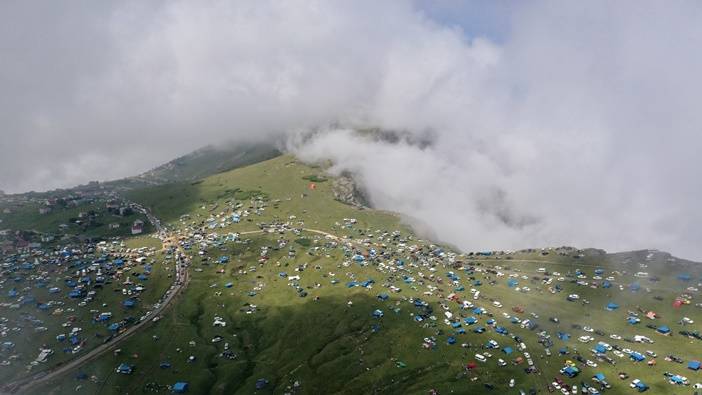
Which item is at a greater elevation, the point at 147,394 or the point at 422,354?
the point at 422,354

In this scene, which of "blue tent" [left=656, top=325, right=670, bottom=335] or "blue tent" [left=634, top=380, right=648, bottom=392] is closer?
"blue tent" [left=634, top=380, right=648, bottom=392]

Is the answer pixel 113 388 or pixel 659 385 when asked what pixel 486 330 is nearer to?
pixel 659 385

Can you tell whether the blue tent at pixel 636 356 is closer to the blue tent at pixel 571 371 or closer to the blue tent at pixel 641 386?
the blue tent at pixel 641 386

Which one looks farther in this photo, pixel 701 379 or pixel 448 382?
pixel 448 382

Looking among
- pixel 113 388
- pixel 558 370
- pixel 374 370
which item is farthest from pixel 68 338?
pixel 558 370

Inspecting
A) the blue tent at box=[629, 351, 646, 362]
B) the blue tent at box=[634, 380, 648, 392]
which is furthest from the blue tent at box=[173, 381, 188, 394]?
the blue tent at box=[629, 351, 646, 362]

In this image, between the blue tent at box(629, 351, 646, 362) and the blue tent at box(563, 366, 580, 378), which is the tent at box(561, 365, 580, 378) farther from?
the blue tent at box(629, 351, 646, 362)

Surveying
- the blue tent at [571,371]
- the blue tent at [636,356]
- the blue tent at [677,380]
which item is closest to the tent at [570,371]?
the blue tent at [571,371]

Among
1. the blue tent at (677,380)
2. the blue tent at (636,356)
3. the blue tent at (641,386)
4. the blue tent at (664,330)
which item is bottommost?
the blue tent at (641,386)
